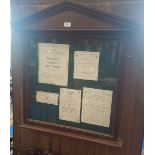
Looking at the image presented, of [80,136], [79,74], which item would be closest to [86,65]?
[79,74]

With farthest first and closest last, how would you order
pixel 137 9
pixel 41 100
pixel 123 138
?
pixel 41 100, pixel 123 138, pixel 137 9

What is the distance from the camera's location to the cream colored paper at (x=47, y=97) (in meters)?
0.95

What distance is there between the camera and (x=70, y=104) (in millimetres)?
927

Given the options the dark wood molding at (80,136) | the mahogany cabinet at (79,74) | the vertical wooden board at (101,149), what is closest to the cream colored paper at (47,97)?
the mahogany cabinet at (79,74)

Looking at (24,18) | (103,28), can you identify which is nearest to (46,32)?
(24,18)

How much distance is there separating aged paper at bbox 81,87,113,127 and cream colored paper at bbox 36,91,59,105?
14 cm

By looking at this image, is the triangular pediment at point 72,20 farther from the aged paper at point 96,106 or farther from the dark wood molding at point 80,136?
the dark wood molding at point 80,136

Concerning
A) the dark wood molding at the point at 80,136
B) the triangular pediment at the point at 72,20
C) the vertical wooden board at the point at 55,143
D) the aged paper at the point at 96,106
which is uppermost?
the triangular pediment at the point at 72,20

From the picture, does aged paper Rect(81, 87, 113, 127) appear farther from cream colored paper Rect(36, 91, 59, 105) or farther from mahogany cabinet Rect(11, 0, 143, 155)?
cream colored paper Rect(36, 91, 59, 105)

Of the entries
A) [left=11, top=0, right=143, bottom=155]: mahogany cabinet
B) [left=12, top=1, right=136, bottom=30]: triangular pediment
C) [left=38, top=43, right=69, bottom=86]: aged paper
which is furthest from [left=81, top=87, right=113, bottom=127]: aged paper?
[left=12, top=1, right=136, bottom=30]: triangular pediment

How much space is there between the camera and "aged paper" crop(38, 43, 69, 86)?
35.3 inches

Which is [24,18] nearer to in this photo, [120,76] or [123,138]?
[120,76]
